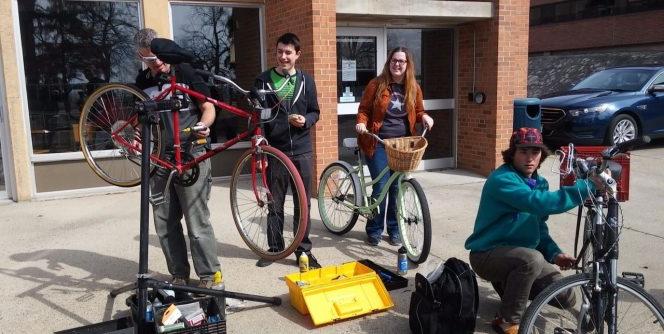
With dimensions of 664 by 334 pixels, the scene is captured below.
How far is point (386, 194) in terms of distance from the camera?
5.09m

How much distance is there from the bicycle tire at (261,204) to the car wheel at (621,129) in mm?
7307

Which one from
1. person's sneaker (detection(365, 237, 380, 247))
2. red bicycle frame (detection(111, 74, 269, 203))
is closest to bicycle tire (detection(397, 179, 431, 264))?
person's sneaker (detection(365, 237, 380, 247))

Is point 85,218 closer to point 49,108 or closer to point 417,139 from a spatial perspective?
point 49,108

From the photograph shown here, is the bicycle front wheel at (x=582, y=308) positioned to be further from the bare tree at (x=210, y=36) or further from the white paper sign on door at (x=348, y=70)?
the bare tree at (x=210, y=36)

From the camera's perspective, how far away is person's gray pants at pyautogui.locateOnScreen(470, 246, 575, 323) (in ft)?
11.0

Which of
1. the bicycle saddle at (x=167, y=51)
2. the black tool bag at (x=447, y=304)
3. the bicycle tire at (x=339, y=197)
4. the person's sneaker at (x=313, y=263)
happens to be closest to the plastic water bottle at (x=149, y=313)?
the bicycle saddle at (x=167, y=51)

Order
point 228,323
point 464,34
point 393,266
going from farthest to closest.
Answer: point 464,34, point 393,266, point 228,323

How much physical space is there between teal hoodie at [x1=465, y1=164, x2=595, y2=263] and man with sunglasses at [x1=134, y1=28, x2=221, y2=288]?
181 cm

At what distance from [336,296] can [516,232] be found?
121 cm

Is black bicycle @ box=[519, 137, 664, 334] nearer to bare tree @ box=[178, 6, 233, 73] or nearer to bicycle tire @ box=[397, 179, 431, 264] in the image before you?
bicycle tire @ box=[397, 179, 431, 264]

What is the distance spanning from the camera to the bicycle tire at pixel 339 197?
212 inches

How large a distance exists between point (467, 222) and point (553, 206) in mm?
2991

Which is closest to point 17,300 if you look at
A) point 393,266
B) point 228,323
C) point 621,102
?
point 228,323

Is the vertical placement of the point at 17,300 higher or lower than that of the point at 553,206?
lower
